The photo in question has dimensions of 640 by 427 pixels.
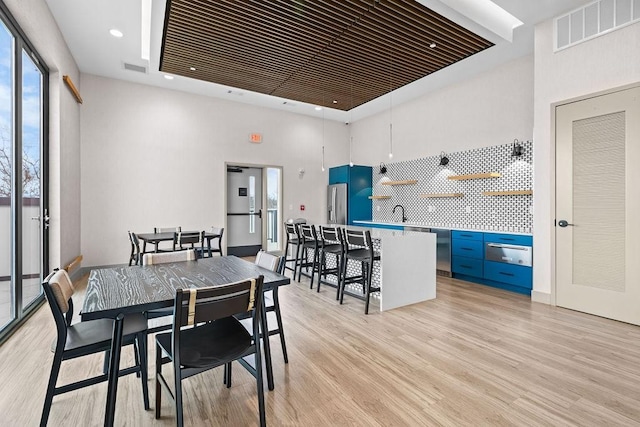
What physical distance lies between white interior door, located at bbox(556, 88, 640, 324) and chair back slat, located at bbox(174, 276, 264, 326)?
3.75m

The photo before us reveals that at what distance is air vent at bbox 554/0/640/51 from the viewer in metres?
3.26

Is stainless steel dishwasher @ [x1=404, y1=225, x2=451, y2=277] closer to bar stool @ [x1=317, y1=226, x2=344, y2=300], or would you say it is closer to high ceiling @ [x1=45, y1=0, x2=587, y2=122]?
bar stool @ [x1=317, y1=226, x2=344, y2=300]

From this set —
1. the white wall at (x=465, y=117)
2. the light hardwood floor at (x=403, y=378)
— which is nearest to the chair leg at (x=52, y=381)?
the light hardwood floor at (x=403, y=378)

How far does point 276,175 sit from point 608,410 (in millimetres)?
6629

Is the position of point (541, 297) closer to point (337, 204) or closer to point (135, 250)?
point (337, 204)

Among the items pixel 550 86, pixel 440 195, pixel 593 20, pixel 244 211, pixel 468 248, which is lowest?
pixel 468 248

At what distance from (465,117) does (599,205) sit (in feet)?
9.10

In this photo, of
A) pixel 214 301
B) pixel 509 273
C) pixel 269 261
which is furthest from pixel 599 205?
pixel 214 301

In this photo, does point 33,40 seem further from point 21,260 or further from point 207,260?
point 207,260

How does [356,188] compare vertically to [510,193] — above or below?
above

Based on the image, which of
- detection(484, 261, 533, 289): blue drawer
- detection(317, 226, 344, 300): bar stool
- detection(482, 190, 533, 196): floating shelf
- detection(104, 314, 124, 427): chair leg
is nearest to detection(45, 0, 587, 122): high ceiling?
detection(482, 190, 533, 196): floating shelf

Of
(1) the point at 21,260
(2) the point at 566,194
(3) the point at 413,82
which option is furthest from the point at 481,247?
(1) the point at 21,260

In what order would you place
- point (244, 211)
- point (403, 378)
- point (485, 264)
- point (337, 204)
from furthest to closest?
point (337, 204) → point (244, 211) → point (485, 264) → point (403, 378)

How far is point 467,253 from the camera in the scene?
16.8ft
